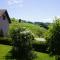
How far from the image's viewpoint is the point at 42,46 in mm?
Answer: 47469

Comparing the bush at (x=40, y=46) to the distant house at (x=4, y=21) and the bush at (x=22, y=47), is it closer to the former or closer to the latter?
the distant house at (x=4, y=21)

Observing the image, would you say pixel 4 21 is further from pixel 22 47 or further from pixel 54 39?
pixel 22 47

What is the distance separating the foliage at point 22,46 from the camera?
27.8 metres

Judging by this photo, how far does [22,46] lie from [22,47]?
0.12 metres

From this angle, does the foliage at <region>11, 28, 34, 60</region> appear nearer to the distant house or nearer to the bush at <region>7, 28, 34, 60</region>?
the bush at <region>7, 28, 34, 60</region>

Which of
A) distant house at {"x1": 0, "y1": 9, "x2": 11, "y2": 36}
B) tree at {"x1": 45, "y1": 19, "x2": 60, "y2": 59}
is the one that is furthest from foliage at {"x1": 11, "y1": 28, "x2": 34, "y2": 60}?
distant house at {"x1": 0, "y1": 9, "x2": 11, "y2": 36}

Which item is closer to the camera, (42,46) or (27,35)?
(27,35)

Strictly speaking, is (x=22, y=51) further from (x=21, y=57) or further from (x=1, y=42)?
(x=1, y=42)

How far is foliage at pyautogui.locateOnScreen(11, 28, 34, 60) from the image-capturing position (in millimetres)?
27797

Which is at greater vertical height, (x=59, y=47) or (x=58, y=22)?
(x=58, y=22)

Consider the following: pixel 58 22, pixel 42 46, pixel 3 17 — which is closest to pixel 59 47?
pixel 58 22

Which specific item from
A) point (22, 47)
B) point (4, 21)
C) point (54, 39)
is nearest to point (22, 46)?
point (22, 47)

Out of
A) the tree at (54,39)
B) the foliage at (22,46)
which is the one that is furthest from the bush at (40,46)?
the foliage at (22,46)

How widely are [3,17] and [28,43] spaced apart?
109ft
